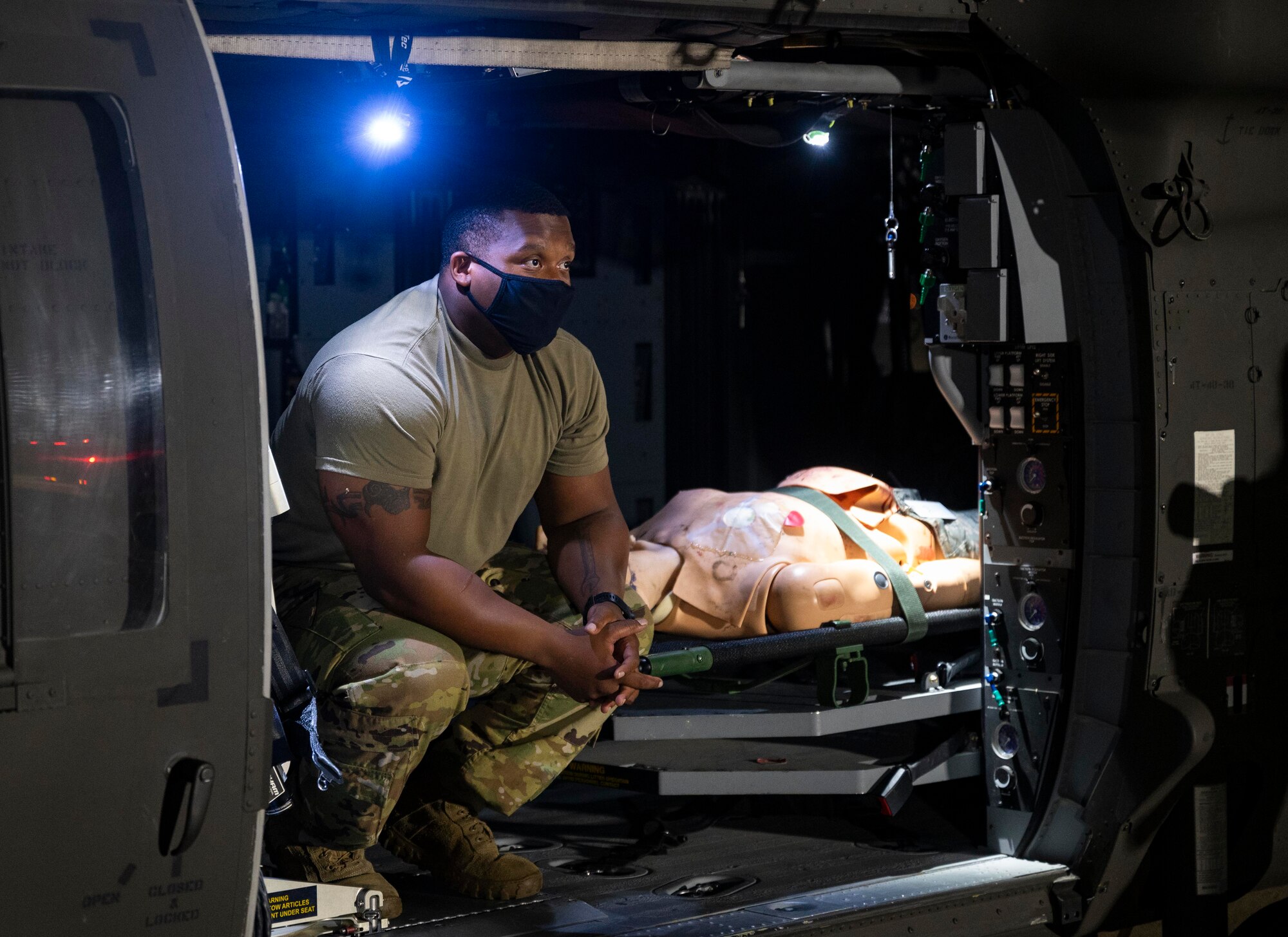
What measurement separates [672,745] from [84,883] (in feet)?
8.70

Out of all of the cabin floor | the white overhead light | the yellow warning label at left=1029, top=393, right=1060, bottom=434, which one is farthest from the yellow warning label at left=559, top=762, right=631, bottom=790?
the white overhead light

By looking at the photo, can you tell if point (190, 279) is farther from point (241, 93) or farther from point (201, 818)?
point (241, 93)

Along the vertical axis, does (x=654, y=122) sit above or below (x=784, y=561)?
above

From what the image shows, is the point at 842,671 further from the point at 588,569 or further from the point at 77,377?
the point at 77,377

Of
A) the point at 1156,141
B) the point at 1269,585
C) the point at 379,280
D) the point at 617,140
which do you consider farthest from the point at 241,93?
the point at 1269,585

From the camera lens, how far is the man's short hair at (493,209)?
409 centimetres

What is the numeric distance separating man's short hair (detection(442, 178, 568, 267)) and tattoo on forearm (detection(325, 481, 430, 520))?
29.1 inches

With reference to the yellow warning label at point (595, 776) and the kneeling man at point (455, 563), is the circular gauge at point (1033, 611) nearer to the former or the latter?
the kneeling man at point (455, 563)

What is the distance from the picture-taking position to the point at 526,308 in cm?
404

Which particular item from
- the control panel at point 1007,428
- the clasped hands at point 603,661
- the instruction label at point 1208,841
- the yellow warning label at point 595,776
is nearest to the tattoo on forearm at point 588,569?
the clasped hands at point 603,661

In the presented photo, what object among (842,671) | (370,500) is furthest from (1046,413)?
(370,500)

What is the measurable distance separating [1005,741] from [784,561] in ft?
3.37

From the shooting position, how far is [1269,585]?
4.45 metres

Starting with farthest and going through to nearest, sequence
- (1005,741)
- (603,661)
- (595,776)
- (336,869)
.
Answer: (595,776)
(1005,741)
(603,661)
(336,869)
